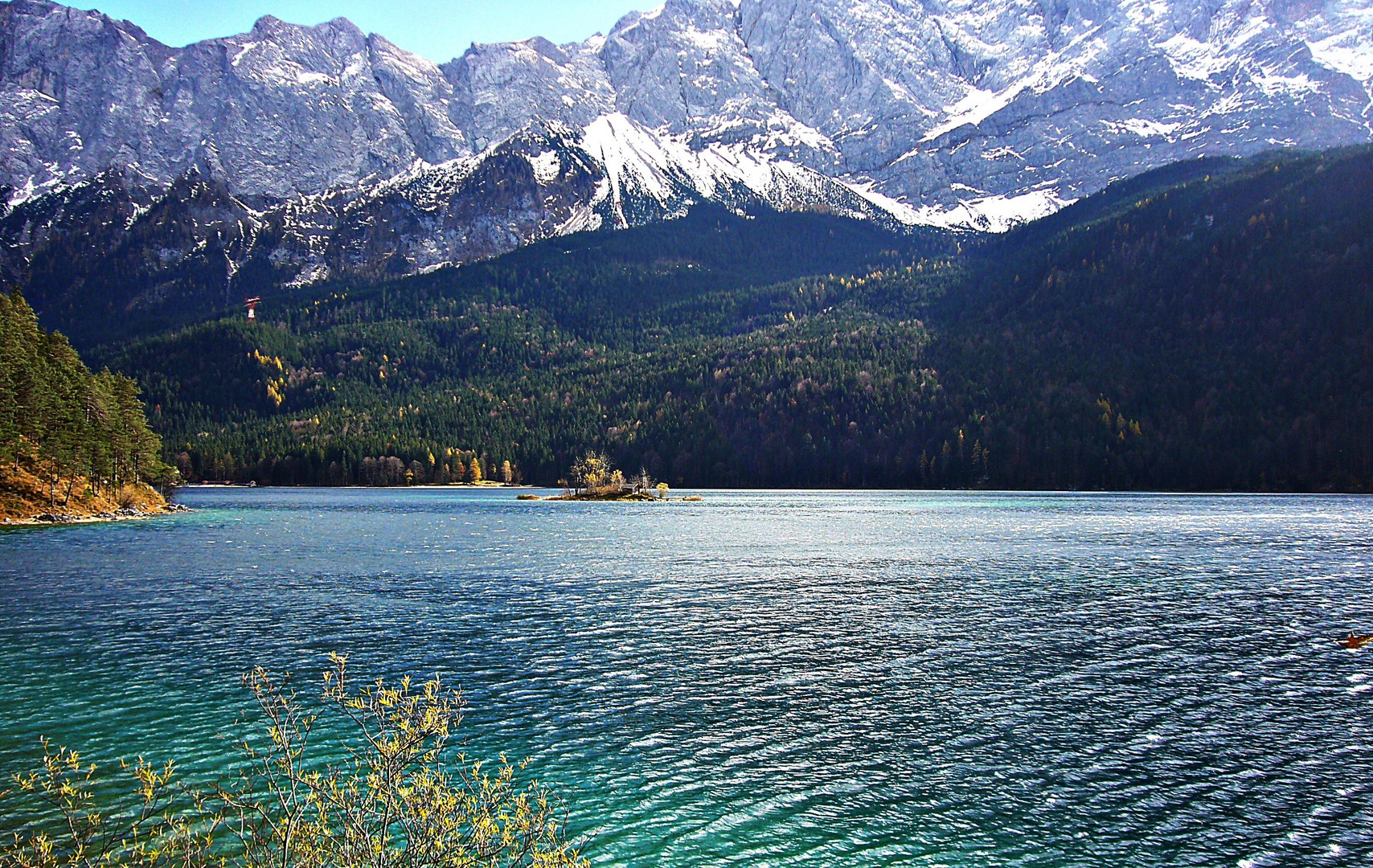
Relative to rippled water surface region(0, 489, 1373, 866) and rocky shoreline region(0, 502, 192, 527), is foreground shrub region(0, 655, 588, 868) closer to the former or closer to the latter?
rippled water surface region(0, 489, 1373, 866)

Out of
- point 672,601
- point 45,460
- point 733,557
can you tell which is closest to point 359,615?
point 672,601

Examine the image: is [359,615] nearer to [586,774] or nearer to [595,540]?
[586,774]

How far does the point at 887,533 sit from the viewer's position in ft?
332

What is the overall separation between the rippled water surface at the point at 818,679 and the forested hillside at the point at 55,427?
65.0ft

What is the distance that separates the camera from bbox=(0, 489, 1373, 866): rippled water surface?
2180cm

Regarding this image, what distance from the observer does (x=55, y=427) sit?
101m

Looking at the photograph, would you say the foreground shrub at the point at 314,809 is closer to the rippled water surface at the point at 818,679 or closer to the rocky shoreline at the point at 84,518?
the rippled water surface at the point at 818,679

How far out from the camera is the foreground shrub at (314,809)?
45.5ft

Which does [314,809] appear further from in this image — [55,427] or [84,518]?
[84,518]

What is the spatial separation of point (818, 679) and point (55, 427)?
99495mm

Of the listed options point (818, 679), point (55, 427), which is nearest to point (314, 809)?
point (818, 679)

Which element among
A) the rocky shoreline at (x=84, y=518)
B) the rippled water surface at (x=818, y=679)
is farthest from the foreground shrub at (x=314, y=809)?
the rocky shoreline at (x=84, y=518)

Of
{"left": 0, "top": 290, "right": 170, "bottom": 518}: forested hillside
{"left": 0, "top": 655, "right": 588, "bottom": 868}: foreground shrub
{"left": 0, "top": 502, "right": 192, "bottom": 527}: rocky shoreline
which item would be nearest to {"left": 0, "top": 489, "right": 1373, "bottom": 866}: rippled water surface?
{"left": 0, "top": 655, "right": 588, "bottom": 868}: foreground shrub

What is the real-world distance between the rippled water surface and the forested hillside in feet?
65.0
